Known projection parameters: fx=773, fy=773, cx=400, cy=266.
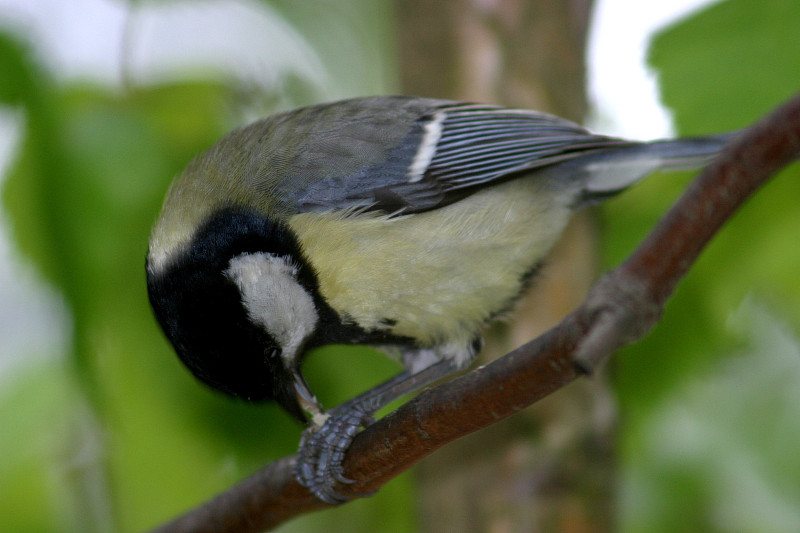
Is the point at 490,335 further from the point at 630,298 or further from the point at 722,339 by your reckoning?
the point at 630,298

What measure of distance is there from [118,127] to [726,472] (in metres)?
1.18

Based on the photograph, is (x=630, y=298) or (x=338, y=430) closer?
(x=630, y=298)

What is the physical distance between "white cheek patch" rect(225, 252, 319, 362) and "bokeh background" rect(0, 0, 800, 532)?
226mm

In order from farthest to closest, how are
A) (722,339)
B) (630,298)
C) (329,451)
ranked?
1. (722,339)
2. (329,451)
3. (630,298)

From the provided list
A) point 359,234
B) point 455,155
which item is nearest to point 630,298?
point 359,234

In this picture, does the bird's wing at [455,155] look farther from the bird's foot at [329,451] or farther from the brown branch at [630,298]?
the brown branch at [630,298]

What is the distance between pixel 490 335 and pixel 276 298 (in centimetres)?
49

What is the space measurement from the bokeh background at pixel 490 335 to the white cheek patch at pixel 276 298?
226 millimetres

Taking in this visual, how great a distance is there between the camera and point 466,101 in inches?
55.7

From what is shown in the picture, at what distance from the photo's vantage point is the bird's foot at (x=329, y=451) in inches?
41.0

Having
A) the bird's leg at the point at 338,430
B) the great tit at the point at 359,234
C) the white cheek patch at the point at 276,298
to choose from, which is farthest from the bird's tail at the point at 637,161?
the white cheek patch at the point at 276,298

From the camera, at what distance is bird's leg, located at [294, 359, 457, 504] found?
1046mm

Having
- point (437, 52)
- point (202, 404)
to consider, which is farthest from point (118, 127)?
point (437, 52)

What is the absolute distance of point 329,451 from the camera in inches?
43.5
